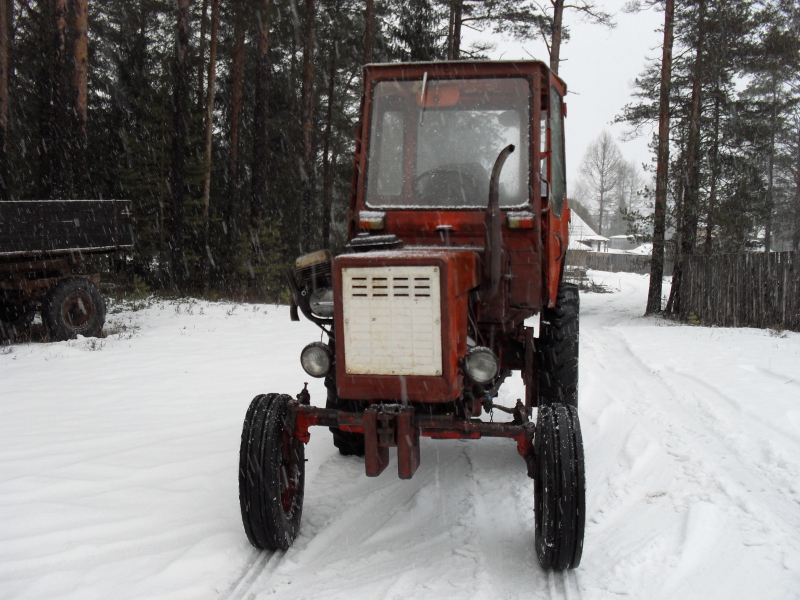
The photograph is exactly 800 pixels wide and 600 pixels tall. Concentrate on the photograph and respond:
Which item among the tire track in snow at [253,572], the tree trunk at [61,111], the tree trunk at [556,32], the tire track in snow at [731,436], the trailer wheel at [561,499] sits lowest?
the tire track in snow at [253,572]

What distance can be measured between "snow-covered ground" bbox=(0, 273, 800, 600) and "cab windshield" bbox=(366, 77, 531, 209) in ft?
6.58

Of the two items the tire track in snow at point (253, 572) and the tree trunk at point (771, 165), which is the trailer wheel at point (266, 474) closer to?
the tire track in snow at point (253, 572)

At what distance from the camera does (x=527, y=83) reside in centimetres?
441

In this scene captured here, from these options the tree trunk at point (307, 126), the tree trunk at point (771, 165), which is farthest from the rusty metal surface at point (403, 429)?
the tree trunk at point (771, 165)

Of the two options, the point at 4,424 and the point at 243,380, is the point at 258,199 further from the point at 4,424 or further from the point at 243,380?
the point at 4,424

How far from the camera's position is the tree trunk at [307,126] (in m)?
19.2

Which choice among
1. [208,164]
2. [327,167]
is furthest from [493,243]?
[327,167]

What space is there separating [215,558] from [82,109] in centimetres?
1091

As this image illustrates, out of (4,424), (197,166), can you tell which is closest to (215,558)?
(4,424)

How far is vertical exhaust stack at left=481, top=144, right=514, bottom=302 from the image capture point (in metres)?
3.56

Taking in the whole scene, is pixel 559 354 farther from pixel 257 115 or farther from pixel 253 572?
pixel 257 115

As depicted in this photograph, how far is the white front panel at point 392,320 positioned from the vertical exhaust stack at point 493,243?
1.81ft

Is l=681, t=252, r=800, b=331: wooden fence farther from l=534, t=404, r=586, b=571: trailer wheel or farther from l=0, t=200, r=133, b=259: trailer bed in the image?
l=0, t=200, r=133, b=259: trailer bed

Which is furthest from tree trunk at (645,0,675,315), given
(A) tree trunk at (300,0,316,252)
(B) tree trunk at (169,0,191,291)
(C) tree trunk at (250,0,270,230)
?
(B) tree trunk at (169,0,191,291)
